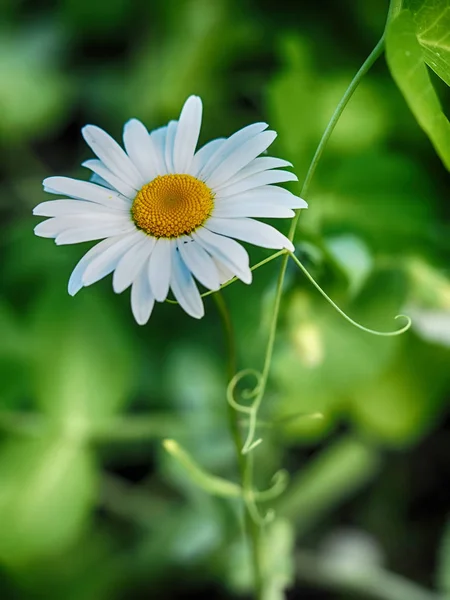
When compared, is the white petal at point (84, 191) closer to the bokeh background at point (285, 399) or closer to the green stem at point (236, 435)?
the green stem at point (236, 435)

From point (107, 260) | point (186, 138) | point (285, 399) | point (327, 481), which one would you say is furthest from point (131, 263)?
point (327, 481)

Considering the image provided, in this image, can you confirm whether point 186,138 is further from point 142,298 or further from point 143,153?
point 142,298

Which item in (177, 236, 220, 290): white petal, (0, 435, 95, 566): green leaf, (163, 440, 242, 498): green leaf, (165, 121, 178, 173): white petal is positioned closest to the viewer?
(177, 236, 220, 290): white petal

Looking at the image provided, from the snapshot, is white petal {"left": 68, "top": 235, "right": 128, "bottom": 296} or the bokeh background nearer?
white petal {"left": 68, "top": 235, "right": 128, "bottom": 296}

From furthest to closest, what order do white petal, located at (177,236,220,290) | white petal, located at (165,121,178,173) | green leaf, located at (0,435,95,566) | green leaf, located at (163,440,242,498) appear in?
green leaf, located at (0,435,95,566)
green leaf, located at (163,440,242,498)
white petal, located at (165,121,178,173)
white petal, located at (177,236,220,290)

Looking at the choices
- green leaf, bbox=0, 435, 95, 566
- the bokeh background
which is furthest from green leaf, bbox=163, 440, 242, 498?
green leaf, bbox=0, 435, 95, 566

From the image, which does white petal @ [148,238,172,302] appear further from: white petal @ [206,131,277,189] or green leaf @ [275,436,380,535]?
green leaf @ [275,436,380,535]
